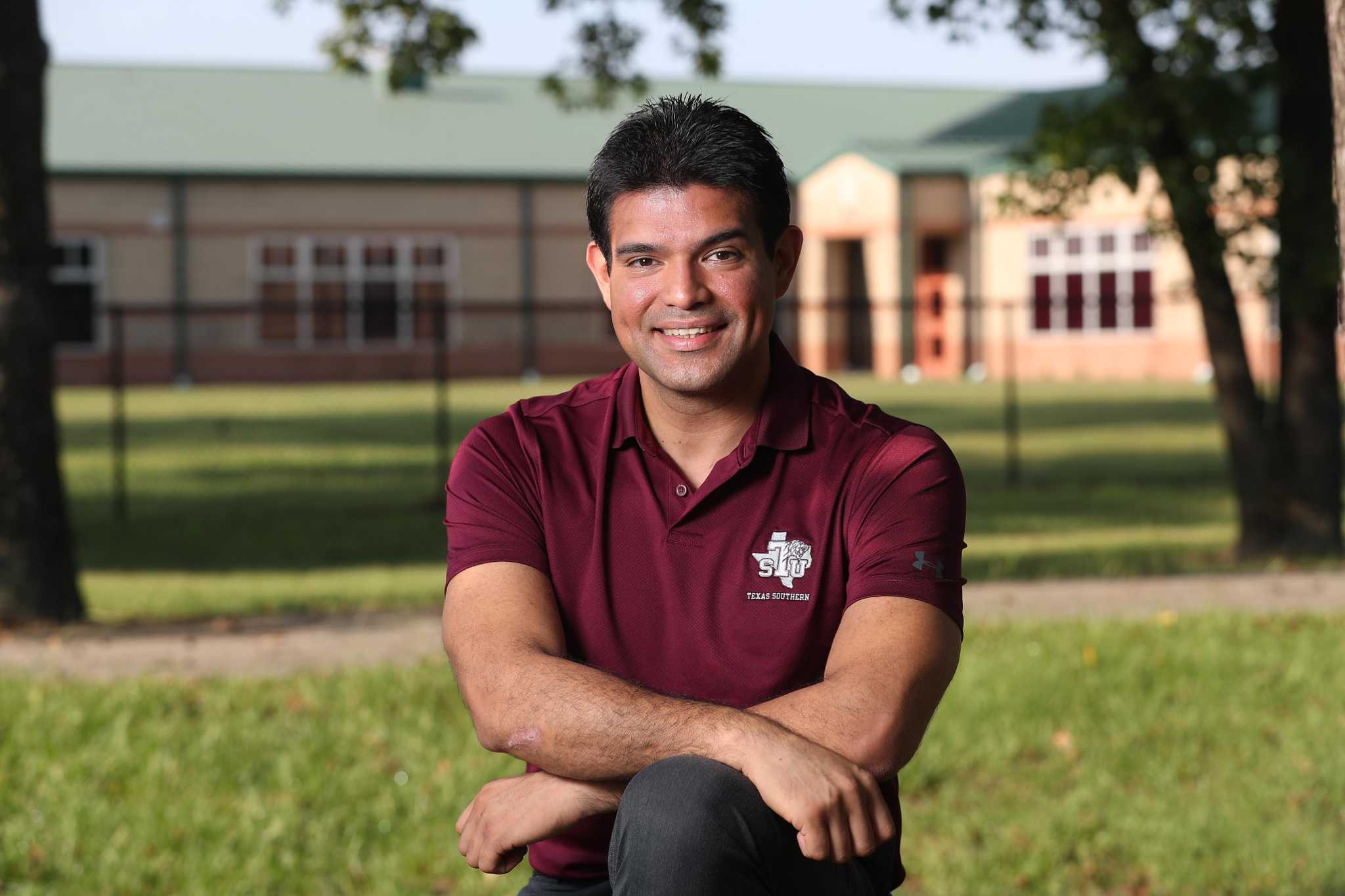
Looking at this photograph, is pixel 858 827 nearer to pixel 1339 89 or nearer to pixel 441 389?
pixel 1339 89

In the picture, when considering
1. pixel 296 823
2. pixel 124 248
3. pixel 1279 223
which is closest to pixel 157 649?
pixel 296 823

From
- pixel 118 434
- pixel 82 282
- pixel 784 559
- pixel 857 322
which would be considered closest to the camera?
pixel 784 559

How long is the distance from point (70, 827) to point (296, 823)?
2.35ft

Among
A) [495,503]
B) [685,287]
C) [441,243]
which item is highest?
[441,243]

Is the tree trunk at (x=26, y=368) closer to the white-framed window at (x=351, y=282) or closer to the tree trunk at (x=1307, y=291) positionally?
the tree trunk at (x=1307, y=291)

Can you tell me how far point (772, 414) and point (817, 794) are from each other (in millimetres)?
742

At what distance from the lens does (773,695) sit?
295 cm

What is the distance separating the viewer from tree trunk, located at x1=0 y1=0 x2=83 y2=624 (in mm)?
8656

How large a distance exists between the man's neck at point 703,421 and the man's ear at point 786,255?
0.53 feet

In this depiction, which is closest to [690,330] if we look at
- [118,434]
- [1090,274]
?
[118,434]

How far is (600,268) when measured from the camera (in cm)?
321

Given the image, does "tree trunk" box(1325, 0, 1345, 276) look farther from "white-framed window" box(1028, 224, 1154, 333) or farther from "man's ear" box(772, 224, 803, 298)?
"white-framed window" box(1028, 224, 1154, 333)

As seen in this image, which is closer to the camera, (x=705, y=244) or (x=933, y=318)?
(x=705, y=244)

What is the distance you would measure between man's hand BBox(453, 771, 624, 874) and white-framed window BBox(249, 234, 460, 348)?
34.1 metres
